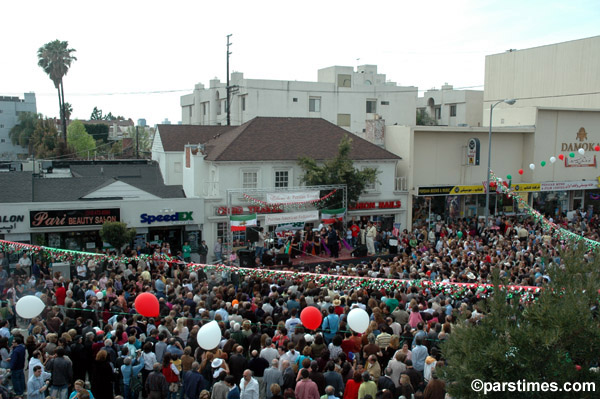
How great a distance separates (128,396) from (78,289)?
5.31m

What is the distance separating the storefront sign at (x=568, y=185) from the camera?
34.5 m

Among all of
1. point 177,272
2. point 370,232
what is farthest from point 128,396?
point 370,232

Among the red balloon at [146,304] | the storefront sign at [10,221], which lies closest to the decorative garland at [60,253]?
the storefront sign at [10,221]

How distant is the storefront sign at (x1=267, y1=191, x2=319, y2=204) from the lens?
1001 inches

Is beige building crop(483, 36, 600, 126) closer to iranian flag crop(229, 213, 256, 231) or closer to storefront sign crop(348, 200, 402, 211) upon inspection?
storefront sign crop(348, 200, 402, 211)

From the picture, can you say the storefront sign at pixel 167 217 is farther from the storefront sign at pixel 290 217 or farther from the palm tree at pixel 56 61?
the palm tree at pixel 56 61

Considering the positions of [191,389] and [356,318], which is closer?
[191,389]

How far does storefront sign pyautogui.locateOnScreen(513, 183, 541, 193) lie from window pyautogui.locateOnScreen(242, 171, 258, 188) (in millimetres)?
15629

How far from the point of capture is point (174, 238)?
2556cm

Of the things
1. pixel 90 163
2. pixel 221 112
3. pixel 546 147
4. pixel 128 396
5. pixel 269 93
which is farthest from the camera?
pixel 221 112

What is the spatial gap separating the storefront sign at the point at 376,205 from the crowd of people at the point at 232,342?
472 inches

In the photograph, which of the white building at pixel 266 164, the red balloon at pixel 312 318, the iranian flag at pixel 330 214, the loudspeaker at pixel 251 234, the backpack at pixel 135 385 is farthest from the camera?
the iranian flag at pixel 330 214

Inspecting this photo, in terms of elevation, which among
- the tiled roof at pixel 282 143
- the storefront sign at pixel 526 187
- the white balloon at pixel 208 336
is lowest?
the white balloon at pixel 208 336

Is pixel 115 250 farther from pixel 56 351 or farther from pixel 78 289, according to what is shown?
pixel 56 351
